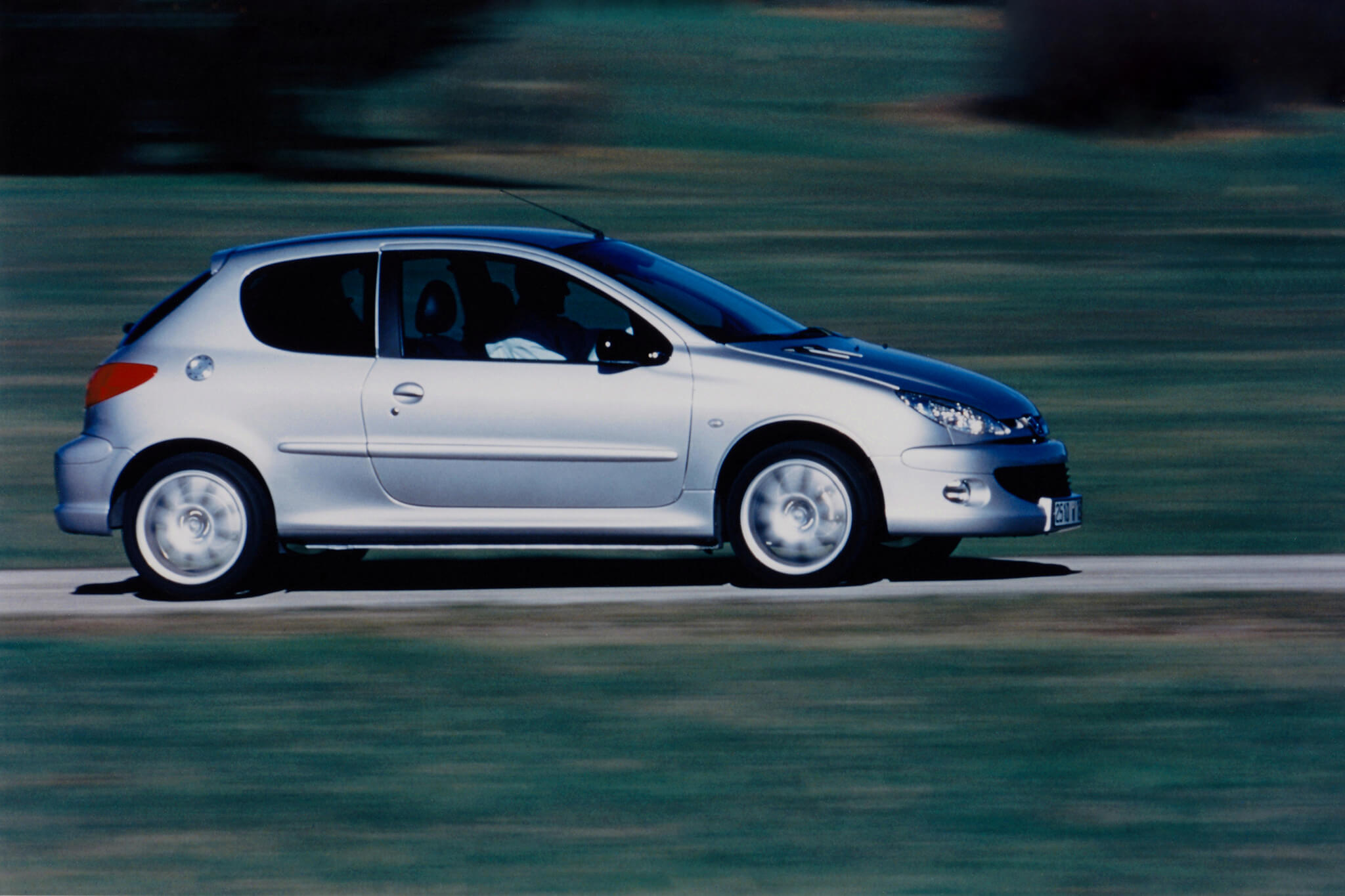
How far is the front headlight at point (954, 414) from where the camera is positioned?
340 inches

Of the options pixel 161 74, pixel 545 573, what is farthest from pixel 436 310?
pixel 161 74

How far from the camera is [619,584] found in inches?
364

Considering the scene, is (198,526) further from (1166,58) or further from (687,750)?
(1166,58)

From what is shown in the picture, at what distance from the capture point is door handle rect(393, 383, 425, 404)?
28.5ft

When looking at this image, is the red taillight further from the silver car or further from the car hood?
the car hood

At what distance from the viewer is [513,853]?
5.20 metres

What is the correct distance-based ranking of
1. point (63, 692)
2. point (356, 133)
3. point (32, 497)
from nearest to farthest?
1. point (63, 692)
2. point (32, 497)
3. point (356, 133)

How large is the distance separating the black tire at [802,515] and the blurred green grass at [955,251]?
1889 mm

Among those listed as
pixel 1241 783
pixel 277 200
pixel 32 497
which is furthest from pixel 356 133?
pixel 1241 783

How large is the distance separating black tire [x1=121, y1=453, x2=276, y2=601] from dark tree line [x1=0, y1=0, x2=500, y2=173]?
19572mm

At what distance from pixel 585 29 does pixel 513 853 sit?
44.3 m

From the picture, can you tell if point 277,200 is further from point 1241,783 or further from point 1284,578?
point 1241,783

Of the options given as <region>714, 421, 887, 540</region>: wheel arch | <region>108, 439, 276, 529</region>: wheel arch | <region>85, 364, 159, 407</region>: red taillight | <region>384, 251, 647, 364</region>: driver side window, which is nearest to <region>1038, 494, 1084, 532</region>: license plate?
<region>714, 421, 887, 540</region>: wheel arch

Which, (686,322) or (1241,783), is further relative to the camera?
(686,322)
